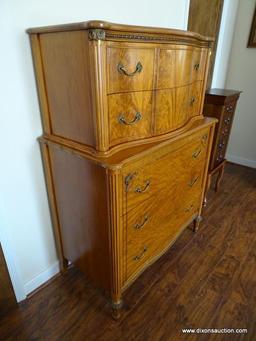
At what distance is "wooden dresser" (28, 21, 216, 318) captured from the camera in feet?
3.05

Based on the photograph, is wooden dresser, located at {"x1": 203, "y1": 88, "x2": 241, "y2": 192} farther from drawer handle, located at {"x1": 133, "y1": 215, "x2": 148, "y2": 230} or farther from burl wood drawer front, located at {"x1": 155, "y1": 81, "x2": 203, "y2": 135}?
drawer handle, located at {"x1": 133, "y1": 215, "x2": 148, "y2": 230}

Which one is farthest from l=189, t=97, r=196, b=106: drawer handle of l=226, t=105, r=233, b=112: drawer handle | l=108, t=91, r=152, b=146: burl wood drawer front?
l=226, t=105, r=233, b=112: drawer handle

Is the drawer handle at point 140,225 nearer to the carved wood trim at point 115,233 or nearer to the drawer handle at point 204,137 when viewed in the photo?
the carved wood trim at point 115,233

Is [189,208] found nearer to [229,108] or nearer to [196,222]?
[196,222]

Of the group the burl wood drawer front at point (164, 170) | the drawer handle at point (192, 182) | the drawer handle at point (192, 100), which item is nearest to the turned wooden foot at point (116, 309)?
→ the burl wood drawer front at point (164, 170)

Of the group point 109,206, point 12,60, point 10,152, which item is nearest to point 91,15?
point 12,60

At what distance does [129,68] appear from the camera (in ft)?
3.18

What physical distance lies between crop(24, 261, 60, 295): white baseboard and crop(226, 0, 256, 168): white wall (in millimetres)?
2762

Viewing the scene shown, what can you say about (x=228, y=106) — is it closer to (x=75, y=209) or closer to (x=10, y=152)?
(x=75, y=209)

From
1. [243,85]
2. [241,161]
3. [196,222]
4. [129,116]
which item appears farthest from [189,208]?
[243,85]

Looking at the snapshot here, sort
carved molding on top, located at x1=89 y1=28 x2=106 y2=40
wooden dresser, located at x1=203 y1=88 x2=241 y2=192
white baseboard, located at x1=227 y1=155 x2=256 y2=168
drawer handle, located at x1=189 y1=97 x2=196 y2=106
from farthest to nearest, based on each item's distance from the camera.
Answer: white baseboard, located at x1=227 y1=155 x2=256 y2=168 → wooden dresser, located at x1=203 y1=88 x2=241 y2=192 → drawer handle, located at x1=189 y1=97 x2=196 y2=106 → carved molding on top, located at x1=89 y1=28 x2=106 y2=40

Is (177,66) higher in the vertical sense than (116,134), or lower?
higher

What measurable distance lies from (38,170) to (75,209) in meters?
0.31

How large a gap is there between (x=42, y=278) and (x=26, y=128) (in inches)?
39.6
